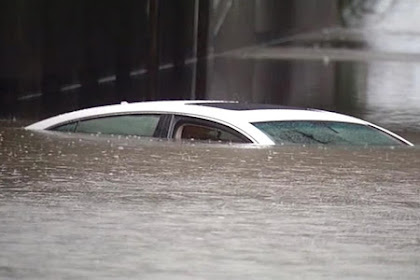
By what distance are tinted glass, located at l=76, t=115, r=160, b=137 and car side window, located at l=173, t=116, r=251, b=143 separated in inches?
9.9

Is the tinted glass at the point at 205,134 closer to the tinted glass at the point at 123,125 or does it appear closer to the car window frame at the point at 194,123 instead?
the car window frame at the point at 194,123

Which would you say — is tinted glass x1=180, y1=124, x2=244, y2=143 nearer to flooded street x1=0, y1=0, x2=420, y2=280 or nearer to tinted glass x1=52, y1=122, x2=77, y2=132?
flooded street x1=0, y1=0, x2=420, y2=280

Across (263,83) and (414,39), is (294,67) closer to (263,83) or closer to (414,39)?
(263,83)

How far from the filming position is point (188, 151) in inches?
301

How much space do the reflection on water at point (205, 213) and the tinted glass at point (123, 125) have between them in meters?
1.54

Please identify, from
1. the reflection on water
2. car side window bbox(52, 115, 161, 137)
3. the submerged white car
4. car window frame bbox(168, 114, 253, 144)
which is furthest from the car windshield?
the reflection on water

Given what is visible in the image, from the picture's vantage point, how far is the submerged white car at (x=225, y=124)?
899 centimetres

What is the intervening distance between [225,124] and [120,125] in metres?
1.06

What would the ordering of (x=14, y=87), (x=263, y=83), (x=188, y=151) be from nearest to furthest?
(x=188, y=151) → (x=14, y=87) → (x=263, y=83)

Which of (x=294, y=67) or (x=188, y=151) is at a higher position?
(x=294, y=67)

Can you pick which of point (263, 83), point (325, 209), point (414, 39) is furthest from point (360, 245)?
point (414, 39)

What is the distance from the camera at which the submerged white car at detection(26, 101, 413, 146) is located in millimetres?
8992

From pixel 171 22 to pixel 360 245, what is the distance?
82.4 feet

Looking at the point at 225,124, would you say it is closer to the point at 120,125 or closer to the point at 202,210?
the point at 120,125
